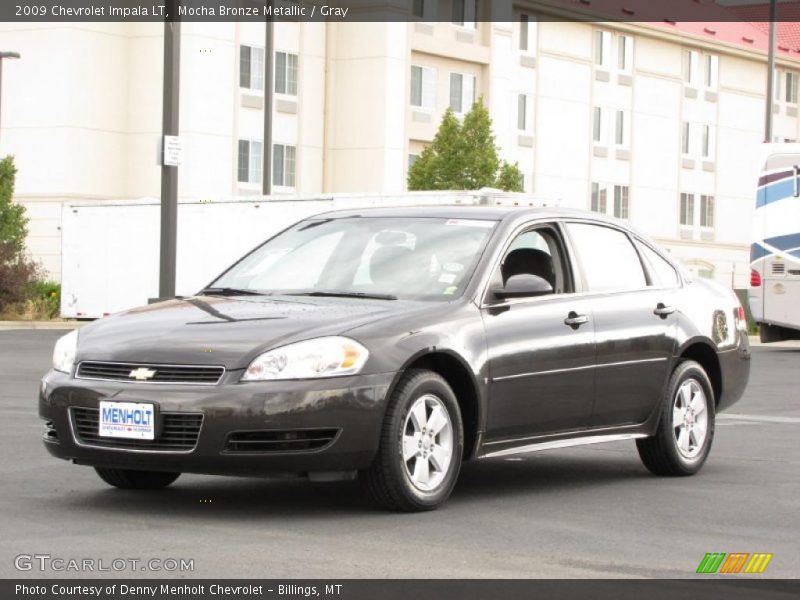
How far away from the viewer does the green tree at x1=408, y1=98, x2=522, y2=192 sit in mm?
52375

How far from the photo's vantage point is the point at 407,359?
27.1 feet

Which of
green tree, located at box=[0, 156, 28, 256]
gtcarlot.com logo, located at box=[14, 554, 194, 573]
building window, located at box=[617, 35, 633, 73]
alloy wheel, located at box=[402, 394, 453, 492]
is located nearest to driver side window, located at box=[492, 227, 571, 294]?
alloy wheel, located at box=[402, 394, 453, 492]

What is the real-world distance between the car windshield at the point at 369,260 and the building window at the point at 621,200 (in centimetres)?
6088

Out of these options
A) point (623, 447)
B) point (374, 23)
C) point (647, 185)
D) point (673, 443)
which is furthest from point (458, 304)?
point (647, 185)

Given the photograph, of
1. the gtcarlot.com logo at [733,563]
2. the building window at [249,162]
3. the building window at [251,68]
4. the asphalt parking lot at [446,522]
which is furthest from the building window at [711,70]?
the gtcarlot.com logo at [733,563]

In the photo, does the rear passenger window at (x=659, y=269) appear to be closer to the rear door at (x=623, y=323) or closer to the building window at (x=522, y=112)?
the rear door at (x=623, y=323)

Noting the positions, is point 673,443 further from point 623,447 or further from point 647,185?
point 647,185

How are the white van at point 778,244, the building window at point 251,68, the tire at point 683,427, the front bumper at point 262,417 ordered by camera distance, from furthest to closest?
the building window at point 251,68
the white van at point 778,244
the tire at point 683,427
the front bumper at point 262,417

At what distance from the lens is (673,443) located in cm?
1029

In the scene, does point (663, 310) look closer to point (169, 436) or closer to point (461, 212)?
point (461, 212)

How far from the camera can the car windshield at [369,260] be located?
29.7 feet

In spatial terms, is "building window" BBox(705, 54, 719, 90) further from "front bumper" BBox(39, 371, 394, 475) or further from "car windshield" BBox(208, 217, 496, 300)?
"front bumper" BBox(39, 371, 394, 475)

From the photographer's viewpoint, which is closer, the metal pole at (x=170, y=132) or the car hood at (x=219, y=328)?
the car hood at (x=219, y=328)
